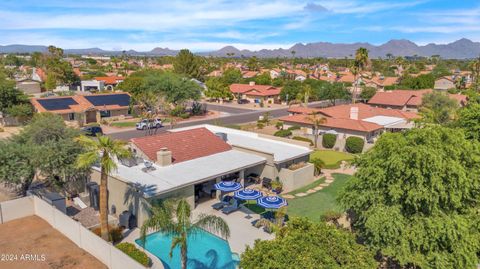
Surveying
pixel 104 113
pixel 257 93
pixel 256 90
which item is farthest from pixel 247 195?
pixel 256 90

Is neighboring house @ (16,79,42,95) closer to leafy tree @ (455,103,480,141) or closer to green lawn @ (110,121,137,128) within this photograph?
green lawn @ (110,121,137,128)

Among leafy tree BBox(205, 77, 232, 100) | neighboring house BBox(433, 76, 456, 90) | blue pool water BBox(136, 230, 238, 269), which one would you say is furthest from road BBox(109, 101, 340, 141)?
neighboring house BBox(433, 76, 456, 90)

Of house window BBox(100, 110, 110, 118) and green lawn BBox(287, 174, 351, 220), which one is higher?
house window BBox(100, 110, 110, 118)

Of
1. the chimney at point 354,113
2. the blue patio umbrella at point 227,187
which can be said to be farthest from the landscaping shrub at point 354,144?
the blue patio umbrella at point 227,187

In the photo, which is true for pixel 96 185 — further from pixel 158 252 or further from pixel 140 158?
pixel 158 252

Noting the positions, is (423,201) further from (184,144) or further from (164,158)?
(184,144)

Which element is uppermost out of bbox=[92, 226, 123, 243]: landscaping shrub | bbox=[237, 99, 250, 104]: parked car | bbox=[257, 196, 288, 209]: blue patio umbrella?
bbox=[237, 99, 250, 104]: parked car

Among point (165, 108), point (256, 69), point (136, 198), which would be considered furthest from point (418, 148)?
point (256, 69)
